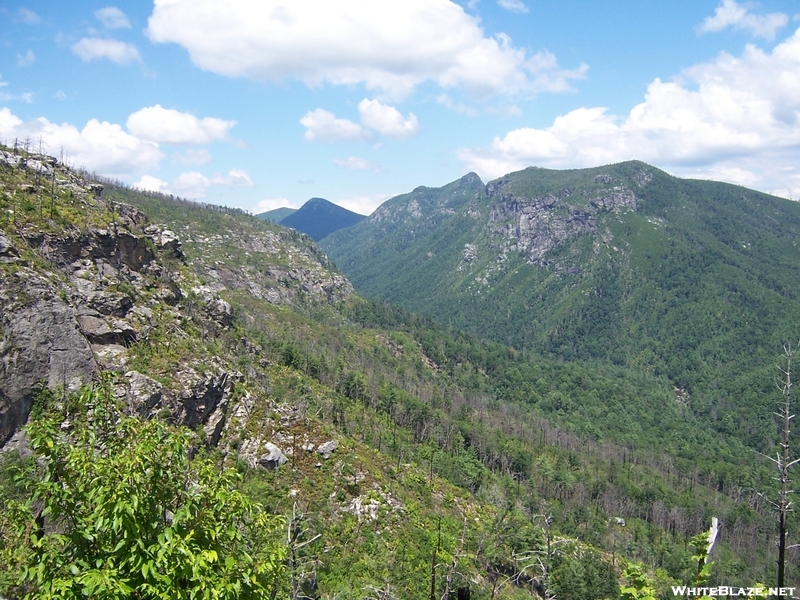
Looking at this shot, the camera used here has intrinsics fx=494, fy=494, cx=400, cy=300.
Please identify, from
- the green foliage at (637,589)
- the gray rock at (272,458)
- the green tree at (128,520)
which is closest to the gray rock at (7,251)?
the gray rock at (272,458)

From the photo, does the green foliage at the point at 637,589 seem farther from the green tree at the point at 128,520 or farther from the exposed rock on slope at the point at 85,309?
the exposed rock on slope at the point at 85,309

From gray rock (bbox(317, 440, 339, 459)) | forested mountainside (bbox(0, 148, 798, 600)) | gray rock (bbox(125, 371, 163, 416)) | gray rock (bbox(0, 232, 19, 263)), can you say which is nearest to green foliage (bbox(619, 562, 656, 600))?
forested mountainside (bbox(0, 148, 798, 600))

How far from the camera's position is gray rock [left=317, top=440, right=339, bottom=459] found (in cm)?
6431

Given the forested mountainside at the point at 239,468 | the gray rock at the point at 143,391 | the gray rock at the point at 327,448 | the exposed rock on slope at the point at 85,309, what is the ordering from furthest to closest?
the gray rock at the point at 327,448 → the gray rock at the point at 143,391 → the exposed rock on slope at the point at 85,309 → the forested mountainside at the point at 239,468

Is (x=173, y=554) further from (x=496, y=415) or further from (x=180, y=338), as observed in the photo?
(x=496, y=415)

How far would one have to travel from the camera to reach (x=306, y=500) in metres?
56.4

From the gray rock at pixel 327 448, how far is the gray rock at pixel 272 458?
500cm

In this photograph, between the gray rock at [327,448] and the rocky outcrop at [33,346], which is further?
the gray rock at [327,448]

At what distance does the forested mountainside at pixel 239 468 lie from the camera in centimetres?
884

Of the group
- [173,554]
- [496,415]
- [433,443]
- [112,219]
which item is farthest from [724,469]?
[173,554]

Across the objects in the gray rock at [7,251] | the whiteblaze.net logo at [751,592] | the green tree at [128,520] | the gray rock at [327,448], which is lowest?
the gray rock at [327,448]

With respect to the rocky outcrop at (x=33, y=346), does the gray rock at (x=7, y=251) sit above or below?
above

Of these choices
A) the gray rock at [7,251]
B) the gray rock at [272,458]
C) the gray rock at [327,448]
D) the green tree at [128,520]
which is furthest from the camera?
the gray rock at [327,448]

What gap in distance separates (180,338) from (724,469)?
18105 centimetres
